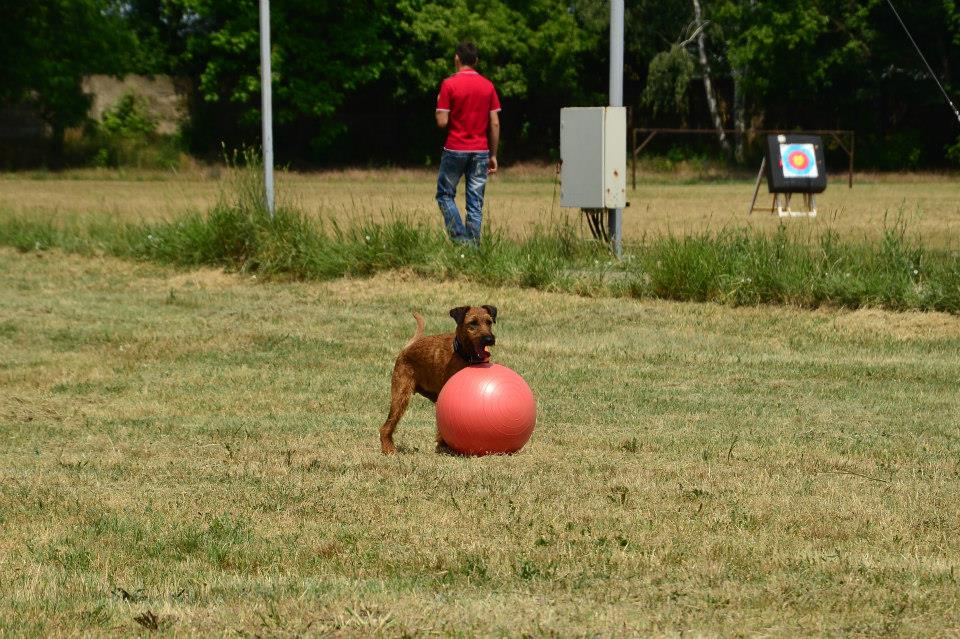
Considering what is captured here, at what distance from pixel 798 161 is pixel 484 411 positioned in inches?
965

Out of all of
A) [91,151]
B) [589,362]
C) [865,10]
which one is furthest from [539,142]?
[589,362]

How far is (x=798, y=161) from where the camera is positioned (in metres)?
30.9

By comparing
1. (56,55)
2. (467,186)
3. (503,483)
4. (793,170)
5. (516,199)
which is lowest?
(503,483)

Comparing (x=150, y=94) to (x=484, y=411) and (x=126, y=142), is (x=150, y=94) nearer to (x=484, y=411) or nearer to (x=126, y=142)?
(x=126, y=142)

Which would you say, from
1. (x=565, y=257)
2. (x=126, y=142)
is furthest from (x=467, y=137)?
(x=126, y=142)

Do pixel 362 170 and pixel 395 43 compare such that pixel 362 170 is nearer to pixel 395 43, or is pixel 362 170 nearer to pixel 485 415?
pixel 395 43

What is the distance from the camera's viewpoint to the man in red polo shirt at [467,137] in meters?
15.8

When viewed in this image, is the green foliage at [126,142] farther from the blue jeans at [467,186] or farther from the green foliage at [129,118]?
the blue jeans at [467,186]

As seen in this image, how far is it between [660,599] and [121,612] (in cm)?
189

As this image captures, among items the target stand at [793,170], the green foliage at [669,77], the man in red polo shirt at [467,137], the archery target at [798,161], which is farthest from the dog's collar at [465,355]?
the green foliage at [669,77]

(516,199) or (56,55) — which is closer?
(516,199)

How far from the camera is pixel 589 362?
1158 cm

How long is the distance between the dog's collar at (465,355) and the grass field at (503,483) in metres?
0.61

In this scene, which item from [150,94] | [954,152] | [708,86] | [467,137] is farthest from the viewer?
[708,86]
